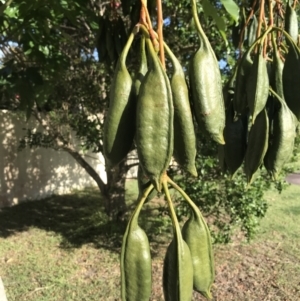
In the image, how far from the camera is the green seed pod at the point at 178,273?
0.66m

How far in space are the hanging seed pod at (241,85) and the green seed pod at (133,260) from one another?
38 centimetres

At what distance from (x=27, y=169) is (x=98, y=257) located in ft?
10.8

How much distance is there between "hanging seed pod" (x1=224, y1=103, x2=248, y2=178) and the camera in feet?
3.10

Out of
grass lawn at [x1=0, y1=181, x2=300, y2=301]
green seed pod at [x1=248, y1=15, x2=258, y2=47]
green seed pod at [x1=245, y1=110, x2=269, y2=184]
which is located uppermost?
green seed pod at [x1=248, y1=15, x2=258, y2=47]

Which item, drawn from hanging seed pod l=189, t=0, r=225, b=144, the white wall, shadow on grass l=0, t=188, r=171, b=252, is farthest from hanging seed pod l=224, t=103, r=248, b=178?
the white wall

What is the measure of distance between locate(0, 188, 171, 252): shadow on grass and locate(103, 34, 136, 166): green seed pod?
15.3 ft

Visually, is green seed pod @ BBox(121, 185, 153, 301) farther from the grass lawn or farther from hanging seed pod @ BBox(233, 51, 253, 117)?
the grass lawn

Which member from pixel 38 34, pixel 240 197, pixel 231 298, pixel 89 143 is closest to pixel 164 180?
pixel 38 34

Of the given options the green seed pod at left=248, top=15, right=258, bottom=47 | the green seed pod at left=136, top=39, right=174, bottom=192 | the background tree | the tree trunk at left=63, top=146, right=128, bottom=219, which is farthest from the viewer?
the tree trunk at left=63, top=146, right=128, bottom=219

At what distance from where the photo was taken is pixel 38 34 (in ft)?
8.91

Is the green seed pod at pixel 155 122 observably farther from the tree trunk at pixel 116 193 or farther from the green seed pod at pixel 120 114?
the tree trunk at pixel 116 193

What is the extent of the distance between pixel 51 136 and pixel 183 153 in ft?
18.3

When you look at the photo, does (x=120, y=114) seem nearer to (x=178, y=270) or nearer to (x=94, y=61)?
(x=178, y=270)

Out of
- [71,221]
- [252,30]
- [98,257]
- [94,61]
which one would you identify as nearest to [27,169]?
[71,221]
